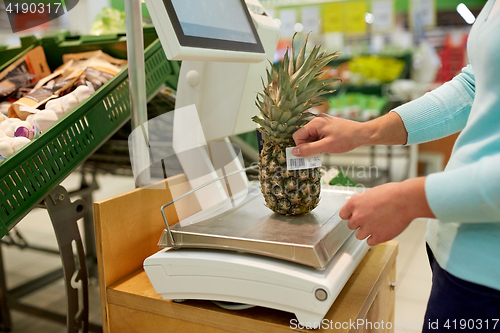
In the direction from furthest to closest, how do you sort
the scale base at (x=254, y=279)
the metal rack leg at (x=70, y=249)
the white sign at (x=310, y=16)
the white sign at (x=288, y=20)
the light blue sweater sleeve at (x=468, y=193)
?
1. the white sign at (x=288, y=20)
2. the white sign at (x=310, y=16)
3. the metal rack leg at (x=70, y=249)
4. the scale base at (x=254, y=279)
5. the light blue sweater sleeve at (x=468, y=193)

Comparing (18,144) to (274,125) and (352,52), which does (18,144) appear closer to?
(274,125)

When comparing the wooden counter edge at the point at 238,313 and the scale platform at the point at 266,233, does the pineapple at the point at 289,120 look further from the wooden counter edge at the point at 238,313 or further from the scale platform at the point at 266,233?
the wooden counter edge at the point at 238,313

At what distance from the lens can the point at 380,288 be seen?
1072 millimetres

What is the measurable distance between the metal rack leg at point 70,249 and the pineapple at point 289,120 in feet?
1.90

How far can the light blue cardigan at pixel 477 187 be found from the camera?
1.93ft

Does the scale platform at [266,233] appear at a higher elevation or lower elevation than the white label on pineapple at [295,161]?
lower

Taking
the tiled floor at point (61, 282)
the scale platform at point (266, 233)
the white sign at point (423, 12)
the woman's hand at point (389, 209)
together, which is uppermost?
the white sign at point (423, 12)

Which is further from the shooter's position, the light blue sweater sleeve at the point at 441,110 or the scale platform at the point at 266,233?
the light blue sweater sleeve at the point at 441,110

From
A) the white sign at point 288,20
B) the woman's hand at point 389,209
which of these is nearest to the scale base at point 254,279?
the woman's hand at point 389,209

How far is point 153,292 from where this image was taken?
0.98 metres

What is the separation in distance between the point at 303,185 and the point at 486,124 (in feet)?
1.38

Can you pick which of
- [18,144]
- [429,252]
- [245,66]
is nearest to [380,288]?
[429,252]

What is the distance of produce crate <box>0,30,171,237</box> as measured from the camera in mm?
971

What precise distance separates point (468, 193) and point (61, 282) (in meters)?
2.47
